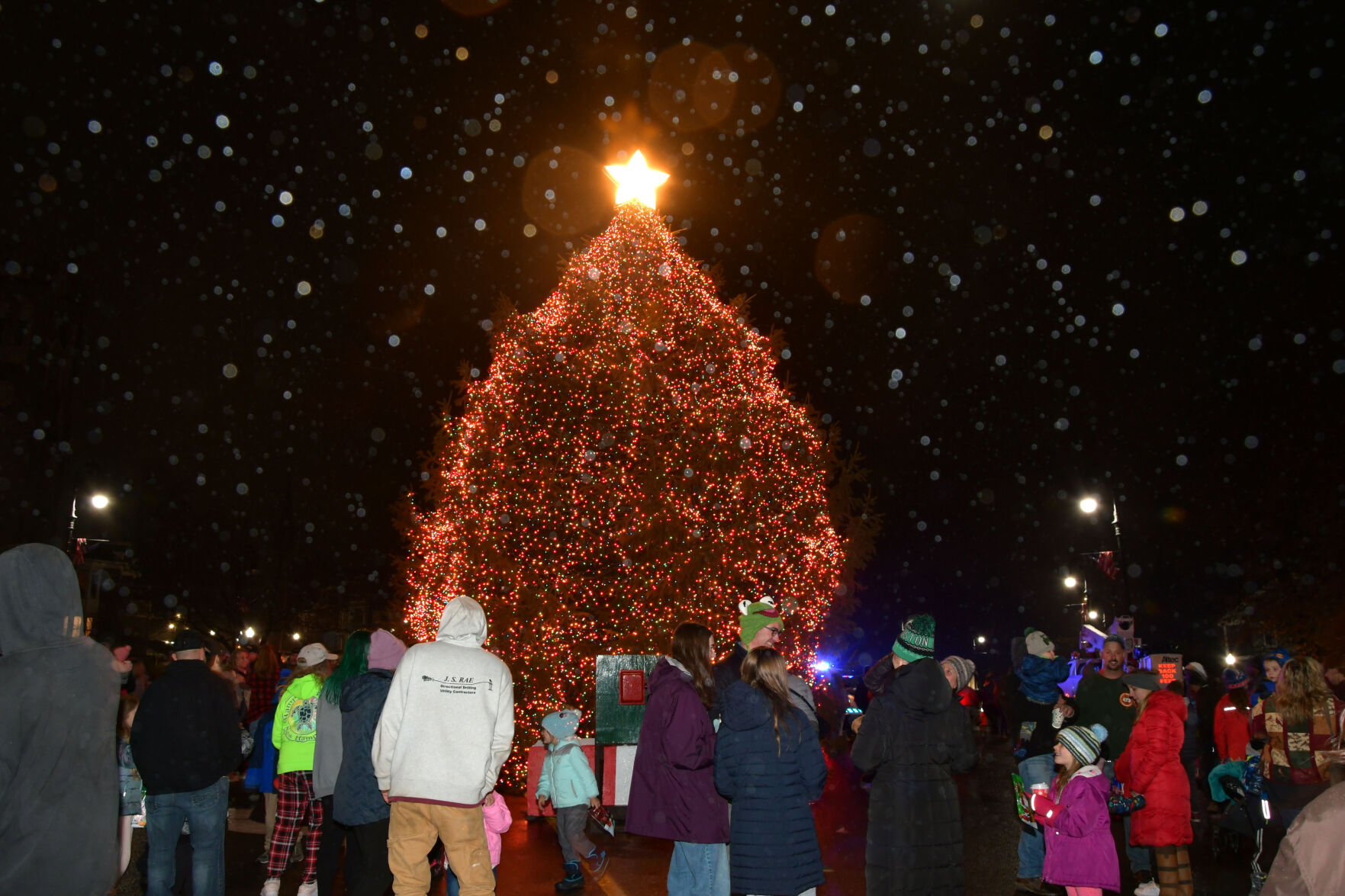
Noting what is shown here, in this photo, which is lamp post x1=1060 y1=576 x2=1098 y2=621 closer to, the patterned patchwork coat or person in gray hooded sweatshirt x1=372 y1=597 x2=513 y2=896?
the patterned patchwork coat

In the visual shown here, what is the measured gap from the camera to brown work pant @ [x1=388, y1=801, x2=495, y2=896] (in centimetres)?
524

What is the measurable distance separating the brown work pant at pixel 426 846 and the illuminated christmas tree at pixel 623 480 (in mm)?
10995

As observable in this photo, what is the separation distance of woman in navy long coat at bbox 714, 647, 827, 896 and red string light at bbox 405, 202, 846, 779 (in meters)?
10.7

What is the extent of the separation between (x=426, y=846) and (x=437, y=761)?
48 cm

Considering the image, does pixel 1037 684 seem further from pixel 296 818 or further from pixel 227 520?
pixel 227 520

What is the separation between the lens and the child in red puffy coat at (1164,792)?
7.54 meters

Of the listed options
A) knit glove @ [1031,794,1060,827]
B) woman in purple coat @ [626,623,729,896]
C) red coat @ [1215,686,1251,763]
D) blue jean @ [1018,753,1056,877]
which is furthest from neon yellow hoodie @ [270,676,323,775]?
red coat @ [1215,686,1251,763]

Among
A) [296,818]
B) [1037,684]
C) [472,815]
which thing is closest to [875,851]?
[472,815]

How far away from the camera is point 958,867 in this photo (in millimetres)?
5391

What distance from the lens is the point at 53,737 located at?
10.5 feet

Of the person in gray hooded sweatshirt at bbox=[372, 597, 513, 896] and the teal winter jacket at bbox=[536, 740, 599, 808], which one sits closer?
the person in gray hooded sweatshirt at bbox=[372, 597, 513, 896]

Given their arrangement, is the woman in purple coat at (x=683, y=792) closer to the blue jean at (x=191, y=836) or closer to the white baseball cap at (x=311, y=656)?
the blue jean at (x=191, y=836)

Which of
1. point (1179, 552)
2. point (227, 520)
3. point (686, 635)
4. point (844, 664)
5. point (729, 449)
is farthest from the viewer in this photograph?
point (227, 520)

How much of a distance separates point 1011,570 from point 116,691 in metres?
58.6
